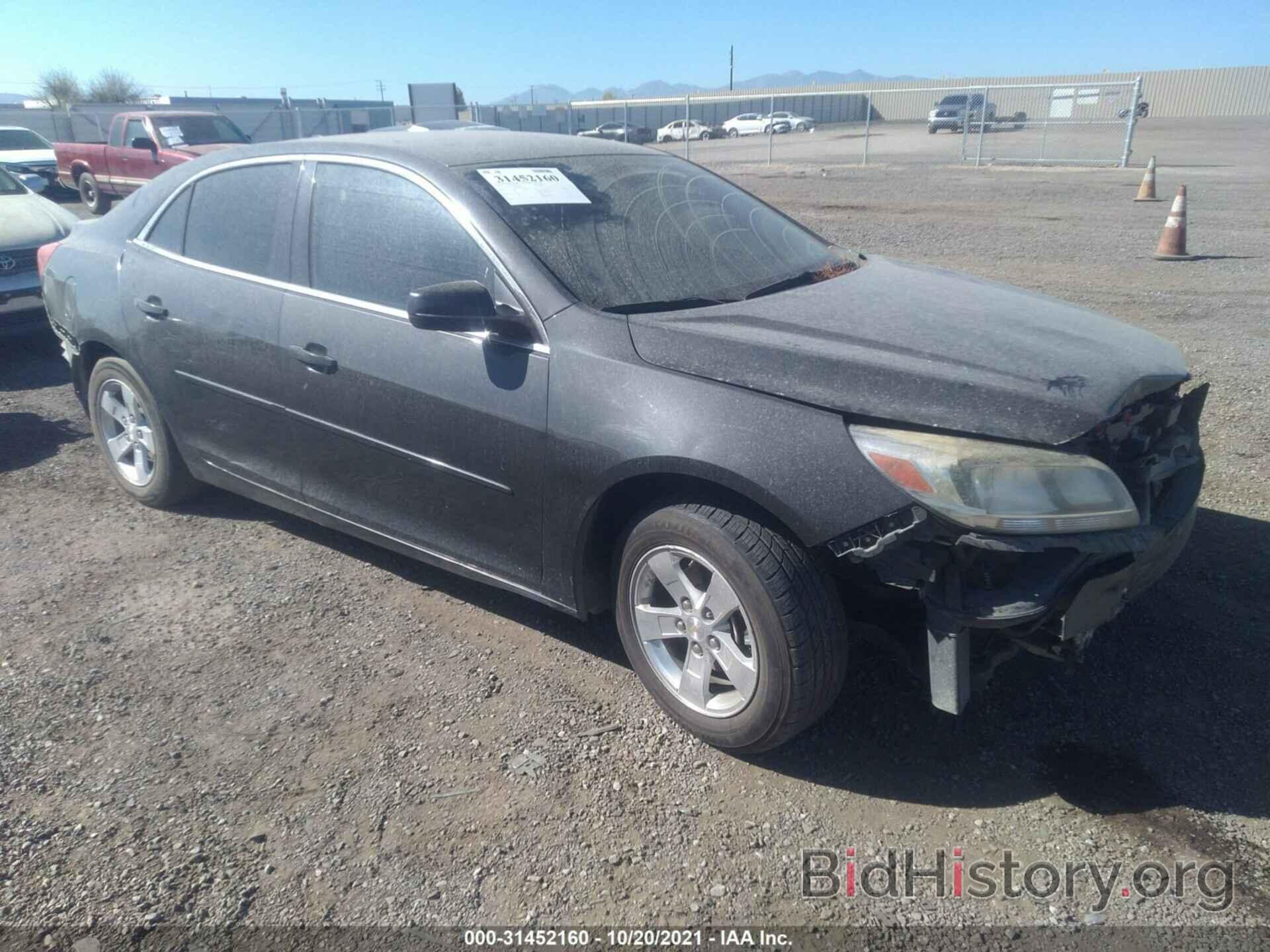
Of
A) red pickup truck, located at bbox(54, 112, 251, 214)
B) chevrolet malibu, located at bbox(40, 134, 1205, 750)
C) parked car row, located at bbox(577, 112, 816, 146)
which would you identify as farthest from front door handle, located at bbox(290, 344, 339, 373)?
parked car row, located at bbox(577, 112, 816, 146)

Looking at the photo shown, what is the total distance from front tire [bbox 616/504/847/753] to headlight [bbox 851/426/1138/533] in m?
0.38

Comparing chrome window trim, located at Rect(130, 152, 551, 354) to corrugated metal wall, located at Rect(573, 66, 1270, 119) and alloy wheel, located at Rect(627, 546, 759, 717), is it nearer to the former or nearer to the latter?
alloy wheel, located at Rect(627, 546, 759, 717)

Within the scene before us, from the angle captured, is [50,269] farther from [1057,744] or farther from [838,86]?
[838,86]

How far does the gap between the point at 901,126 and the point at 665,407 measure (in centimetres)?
5048

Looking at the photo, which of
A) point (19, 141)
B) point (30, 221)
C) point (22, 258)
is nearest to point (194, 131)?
point (19, 141)

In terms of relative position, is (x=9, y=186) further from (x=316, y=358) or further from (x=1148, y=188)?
(x=1148, y=188)

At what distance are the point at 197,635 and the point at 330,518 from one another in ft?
2.14

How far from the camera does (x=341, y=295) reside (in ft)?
12.0

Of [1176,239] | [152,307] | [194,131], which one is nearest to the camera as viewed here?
[152,307]

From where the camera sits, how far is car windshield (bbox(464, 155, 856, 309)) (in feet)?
10.9

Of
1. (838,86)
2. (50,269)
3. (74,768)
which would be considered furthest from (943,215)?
(838,86)

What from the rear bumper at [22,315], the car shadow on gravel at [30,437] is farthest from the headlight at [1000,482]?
the rear bumper at [22,315]

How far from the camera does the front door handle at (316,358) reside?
362 centimetres

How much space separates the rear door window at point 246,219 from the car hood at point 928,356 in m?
1.70
